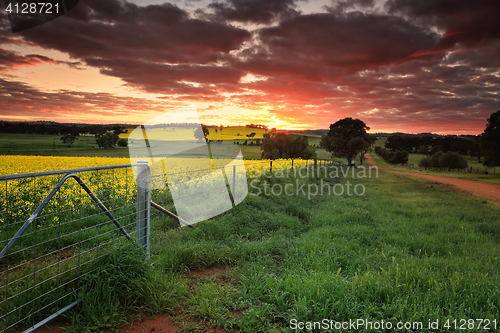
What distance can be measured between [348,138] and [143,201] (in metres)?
52.2

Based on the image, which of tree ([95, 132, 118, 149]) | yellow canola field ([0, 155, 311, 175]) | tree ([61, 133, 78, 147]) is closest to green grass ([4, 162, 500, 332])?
yellow canola field ([0, 155, 311, 175])

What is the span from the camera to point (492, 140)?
38406 mm

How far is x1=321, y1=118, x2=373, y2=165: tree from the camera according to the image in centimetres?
4984

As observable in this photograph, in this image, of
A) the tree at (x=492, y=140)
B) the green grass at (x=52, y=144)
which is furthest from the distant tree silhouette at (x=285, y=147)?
the tree at (x=492, y=140)

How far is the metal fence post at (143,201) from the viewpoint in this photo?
4242 mm

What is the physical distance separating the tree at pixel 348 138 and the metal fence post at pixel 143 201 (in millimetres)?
50098

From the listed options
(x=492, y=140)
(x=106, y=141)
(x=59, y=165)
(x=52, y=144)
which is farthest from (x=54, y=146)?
(x=492, y=140)

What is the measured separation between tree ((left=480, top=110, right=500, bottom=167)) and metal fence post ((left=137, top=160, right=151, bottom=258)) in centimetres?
5127

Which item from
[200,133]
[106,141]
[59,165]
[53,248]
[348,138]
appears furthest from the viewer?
[106,141]

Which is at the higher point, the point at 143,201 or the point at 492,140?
the point at 492,140

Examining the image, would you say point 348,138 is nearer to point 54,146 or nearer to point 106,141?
point 106,141

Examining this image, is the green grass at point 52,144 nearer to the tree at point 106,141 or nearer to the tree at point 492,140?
the tree at point 106,141

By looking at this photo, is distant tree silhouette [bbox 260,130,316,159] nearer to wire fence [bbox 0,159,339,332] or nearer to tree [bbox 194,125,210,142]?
tree [bbox 194,125,210,142]

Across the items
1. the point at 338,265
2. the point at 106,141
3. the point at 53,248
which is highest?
the point at 106,141
